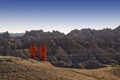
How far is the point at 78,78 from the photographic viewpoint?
43312 millimetres

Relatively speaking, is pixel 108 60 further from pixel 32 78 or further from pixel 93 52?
pixel 32 78

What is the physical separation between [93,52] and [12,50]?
50977 millimetres

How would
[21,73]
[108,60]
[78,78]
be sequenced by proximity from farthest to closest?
[108,60]
[78,78]
[21,73]

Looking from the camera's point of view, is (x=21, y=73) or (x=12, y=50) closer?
(x=21, y=73)

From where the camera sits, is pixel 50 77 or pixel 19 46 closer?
pixel 50 77

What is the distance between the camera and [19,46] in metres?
191

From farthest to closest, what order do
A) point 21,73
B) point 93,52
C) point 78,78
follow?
point 93,52 → point 78,78 → point 21,73

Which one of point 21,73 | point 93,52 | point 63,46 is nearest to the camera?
point 21,73

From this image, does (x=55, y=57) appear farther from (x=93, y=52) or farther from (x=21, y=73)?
(x=21, y=73)

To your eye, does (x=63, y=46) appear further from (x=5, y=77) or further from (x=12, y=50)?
(x=5, y=77)

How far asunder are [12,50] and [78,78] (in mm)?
134902

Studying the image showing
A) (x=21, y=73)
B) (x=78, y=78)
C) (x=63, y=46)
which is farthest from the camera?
(x=63, y=46)

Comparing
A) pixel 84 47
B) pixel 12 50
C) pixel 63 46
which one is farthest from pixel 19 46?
pixel 84 47

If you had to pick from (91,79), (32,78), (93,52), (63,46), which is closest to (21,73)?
(32,78)
